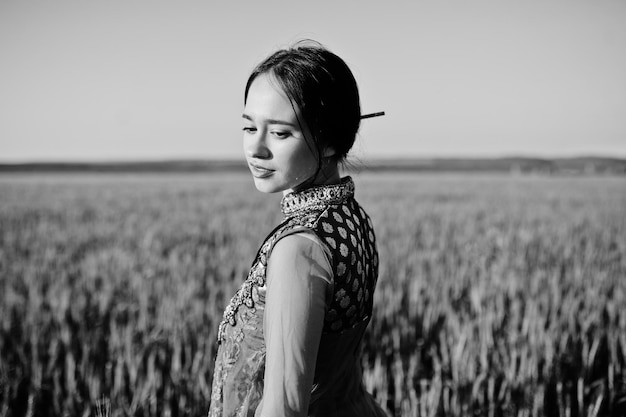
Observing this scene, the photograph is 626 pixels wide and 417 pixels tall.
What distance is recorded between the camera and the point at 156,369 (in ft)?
7.88

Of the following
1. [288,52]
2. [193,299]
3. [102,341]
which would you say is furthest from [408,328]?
[288,52]

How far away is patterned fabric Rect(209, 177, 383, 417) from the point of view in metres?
0.89

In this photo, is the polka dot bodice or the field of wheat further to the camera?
the field of wheat

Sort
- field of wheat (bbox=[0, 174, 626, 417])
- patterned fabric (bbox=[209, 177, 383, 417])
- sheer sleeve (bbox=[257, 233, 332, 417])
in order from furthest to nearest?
1. field of wheat (bbox=[0, 174, 626, 417])
2. patterned fabric (bbox=[209, 177, 383, 417])
3. sheer sleeve (bbox=[257, 233, 332, 417])

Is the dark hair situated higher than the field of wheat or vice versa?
the dark hair

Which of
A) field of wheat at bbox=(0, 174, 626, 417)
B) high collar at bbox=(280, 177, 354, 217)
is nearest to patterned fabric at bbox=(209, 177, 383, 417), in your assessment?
high collar at bbox=(280, 177, 354, 217)

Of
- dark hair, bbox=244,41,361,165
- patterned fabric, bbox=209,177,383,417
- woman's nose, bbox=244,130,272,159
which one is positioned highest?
dark hair, bbox=244,41,361,165

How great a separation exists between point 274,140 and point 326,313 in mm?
314

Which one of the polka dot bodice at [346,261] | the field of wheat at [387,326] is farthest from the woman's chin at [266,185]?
the field of wheat at [387,326]

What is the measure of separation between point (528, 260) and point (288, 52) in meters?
4.76

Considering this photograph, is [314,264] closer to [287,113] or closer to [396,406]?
[287,113]

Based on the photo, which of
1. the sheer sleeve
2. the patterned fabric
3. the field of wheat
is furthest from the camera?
the field of wheat

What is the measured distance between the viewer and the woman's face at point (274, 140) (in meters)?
0.93

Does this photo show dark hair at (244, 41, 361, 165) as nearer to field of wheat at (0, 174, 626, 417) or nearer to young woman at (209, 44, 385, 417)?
young woman at (209, 44, 385, 417)
